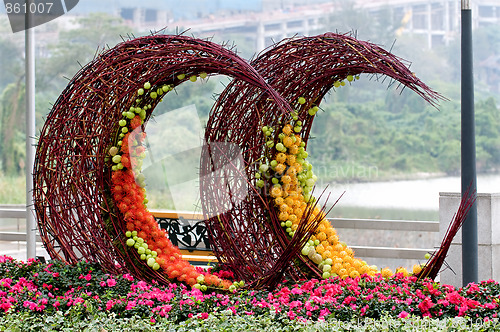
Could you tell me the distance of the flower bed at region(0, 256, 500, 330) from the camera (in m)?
3.72

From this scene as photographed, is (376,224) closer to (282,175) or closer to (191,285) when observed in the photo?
(282,175)

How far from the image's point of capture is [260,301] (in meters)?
4.10

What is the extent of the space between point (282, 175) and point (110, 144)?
1292 mm

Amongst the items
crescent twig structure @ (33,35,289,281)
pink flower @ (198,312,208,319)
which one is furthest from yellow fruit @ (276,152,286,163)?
pink flower @ (198,312,208,319)

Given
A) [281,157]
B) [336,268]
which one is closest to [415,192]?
[336,268]

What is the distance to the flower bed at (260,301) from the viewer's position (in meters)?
3.72

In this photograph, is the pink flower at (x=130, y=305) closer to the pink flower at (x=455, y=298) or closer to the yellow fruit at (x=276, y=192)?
the yellow fruit at (x=276, y=192)

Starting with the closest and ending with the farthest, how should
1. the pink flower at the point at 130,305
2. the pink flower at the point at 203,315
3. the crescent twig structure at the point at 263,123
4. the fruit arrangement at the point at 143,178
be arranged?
1. the pink flower at the point at 203,315
2. the pink flower at the point at 130,305
3. the crescent twig structure at the point at 263,123
4. the fruit arrangement at the point at 143,178

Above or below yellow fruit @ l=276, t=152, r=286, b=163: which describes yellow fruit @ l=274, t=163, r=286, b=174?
below

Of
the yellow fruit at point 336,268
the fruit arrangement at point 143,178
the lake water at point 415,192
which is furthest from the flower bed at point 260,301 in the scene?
the lake water at point 415,192

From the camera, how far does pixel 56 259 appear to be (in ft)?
16.9

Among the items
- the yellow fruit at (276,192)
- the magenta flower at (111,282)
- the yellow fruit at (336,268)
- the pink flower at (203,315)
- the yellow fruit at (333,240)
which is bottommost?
the pink flower at (203,315)

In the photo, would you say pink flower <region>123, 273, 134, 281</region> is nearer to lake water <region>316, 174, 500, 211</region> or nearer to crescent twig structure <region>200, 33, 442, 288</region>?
crescent twig structure <region>200, 33, 442, 288</region>

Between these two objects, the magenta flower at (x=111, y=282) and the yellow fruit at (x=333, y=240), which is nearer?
the magenta flower at (x=111, y=282)
